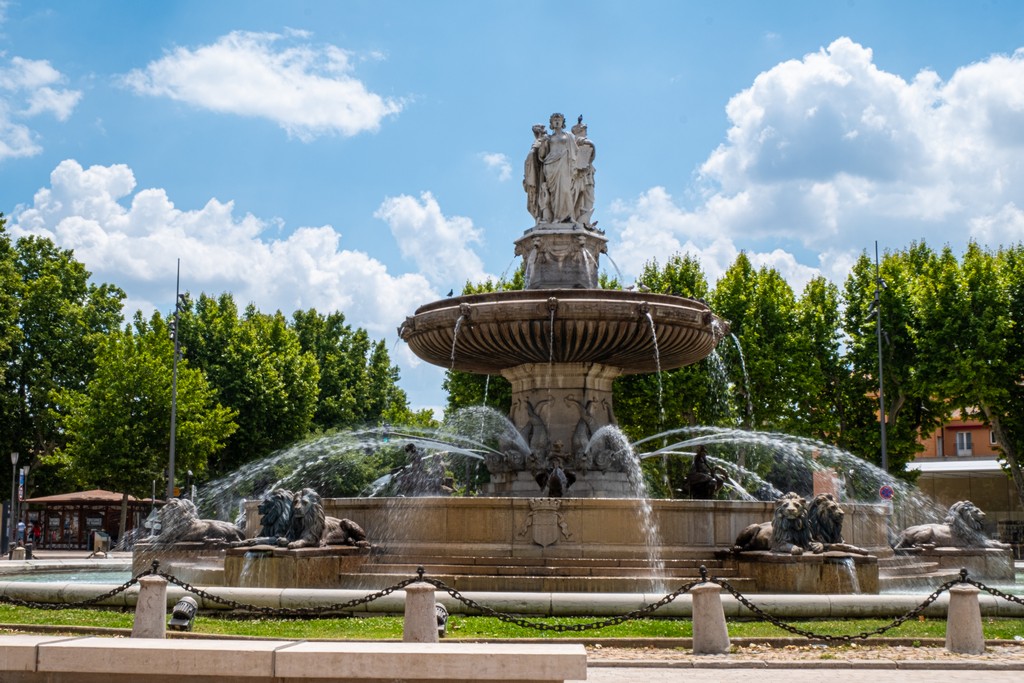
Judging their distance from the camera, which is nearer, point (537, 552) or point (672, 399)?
point (537, 552)

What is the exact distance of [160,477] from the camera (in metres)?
43.8

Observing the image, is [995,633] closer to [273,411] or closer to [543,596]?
[543,596]

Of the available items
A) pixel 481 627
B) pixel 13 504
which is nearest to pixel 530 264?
pixel 481 627

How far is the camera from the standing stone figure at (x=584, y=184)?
20.9 m

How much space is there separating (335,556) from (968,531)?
10886 millimetres

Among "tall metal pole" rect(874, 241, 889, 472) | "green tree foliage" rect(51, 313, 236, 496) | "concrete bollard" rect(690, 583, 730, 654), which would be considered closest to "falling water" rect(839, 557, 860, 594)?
"concrete bollard" rect(690, 583, 730, 654)

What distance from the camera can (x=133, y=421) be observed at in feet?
137

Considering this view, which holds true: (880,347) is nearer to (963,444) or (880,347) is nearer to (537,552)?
(537,552)

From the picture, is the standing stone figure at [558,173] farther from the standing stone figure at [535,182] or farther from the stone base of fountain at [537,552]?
the stone base of fountain at [537,552]

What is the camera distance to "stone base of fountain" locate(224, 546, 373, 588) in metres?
14.7

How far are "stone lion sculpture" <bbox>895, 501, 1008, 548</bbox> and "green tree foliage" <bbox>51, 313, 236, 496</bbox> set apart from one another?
28.5m

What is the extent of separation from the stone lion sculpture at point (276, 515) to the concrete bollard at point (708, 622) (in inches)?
260

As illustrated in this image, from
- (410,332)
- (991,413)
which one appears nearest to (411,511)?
(410,332)

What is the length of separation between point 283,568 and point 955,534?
11.4 meters
